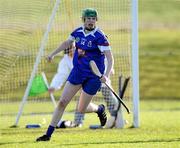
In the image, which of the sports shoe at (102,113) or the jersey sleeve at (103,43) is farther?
the sports shoe at (102,113)

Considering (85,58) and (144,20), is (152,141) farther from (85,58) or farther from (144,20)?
(144,20)

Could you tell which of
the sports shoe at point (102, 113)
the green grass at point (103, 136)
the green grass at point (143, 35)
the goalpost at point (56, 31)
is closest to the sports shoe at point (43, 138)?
the green grass at point (103, 136)

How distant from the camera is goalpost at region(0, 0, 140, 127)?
48.7 feet

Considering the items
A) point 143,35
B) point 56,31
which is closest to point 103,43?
point 56,31

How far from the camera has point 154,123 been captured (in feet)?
52.1

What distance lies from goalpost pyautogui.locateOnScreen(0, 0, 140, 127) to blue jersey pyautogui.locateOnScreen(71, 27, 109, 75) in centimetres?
208

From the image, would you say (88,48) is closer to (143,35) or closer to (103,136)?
(103,136)

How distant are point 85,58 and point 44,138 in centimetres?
142

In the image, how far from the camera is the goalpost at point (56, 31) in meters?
14.9

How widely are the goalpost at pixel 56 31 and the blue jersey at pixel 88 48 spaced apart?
208cm

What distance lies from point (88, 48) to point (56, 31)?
11.1 feet

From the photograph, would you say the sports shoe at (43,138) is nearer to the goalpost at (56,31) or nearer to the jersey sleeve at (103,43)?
the jersey sleeve at (103,43)

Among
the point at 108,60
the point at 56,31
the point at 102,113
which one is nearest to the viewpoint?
the point at 108,60

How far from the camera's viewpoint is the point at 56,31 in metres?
15.8
